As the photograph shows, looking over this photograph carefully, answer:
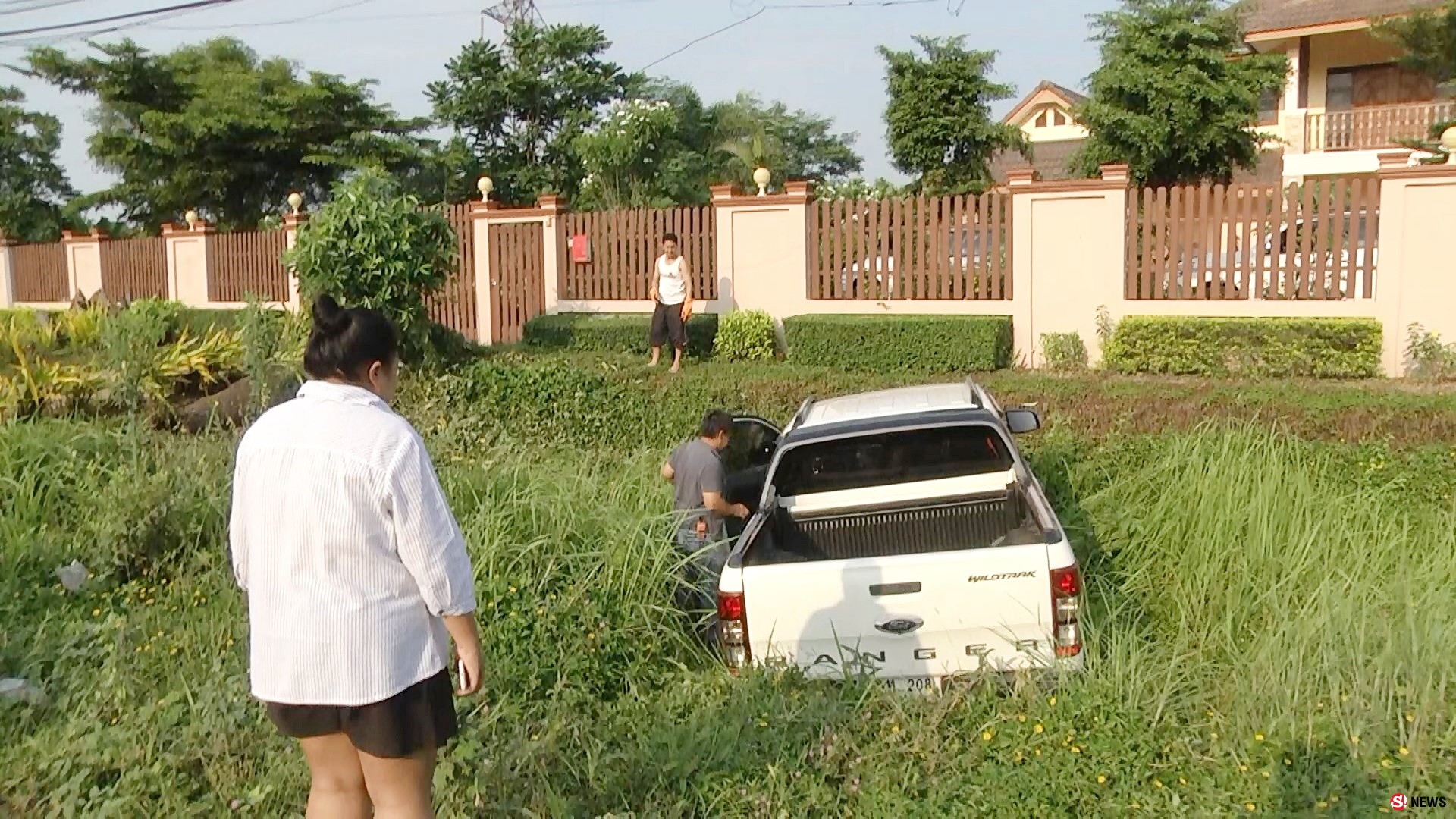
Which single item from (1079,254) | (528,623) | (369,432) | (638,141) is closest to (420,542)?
(369,432)

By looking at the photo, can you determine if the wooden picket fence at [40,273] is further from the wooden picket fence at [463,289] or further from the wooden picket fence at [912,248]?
the wooden picket fence at [912,248]

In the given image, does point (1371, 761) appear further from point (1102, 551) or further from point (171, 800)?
point (171, 800)

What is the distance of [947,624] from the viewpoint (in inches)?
186

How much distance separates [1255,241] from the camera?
12.4m

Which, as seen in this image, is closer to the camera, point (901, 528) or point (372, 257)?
point (901, 528)

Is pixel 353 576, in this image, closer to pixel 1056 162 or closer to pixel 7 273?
pixel 7 273

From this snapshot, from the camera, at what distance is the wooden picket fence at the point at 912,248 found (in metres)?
13.6

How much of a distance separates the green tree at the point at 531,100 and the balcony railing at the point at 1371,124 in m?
14.1

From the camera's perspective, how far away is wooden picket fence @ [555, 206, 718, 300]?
15125 mm

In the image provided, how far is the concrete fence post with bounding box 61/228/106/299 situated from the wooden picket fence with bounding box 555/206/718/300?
12.7 meters

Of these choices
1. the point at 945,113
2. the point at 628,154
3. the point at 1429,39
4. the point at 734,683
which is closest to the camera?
the point at 734,683

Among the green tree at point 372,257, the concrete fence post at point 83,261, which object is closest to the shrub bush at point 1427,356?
the green tree at point 372,257

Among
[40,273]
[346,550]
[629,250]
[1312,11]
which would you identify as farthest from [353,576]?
[40,273]

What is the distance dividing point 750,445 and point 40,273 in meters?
22.6
